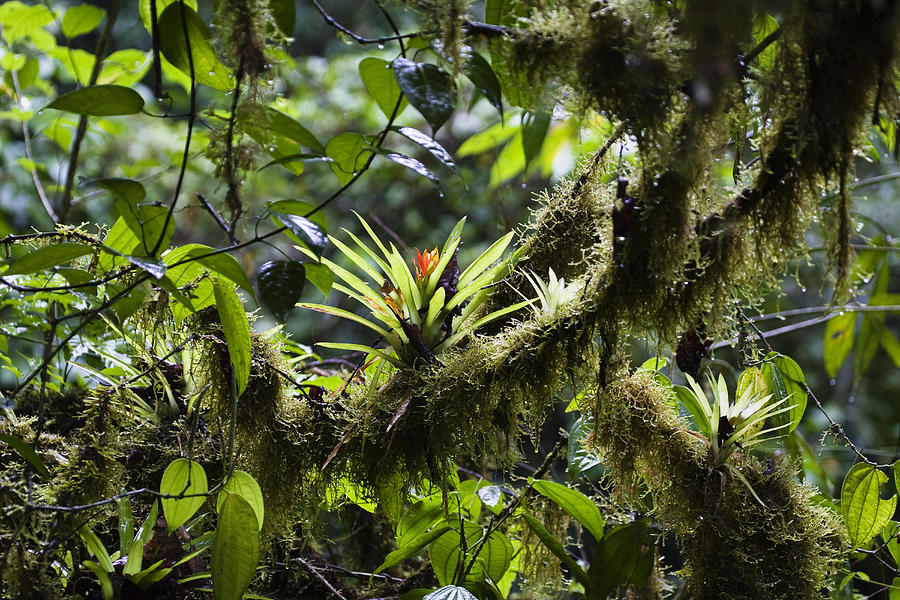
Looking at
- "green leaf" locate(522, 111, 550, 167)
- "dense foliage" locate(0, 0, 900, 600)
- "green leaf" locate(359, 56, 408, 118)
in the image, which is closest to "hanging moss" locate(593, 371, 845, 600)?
"dense foliage" locate(0, 0, 900, 600)

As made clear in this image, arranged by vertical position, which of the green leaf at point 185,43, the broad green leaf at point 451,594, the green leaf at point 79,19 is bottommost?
the broad green leaf at point 451,594

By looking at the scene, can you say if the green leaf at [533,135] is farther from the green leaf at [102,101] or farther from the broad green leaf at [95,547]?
the broad green leaf at [95,547]

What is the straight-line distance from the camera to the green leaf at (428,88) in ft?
2.01

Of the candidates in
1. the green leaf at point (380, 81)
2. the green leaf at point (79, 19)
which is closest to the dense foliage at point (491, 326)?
the green leaf at point (380, 81)

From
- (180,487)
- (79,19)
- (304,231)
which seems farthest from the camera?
(79,19)

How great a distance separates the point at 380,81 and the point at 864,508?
0.76m

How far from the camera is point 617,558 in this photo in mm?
816

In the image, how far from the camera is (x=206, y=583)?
84 cm

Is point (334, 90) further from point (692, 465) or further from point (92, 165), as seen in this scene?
point (692, 465)

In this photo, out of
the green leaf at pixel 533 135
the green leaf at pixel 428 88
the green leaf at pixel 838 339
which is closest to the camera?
the green leaf at pixel 428 88

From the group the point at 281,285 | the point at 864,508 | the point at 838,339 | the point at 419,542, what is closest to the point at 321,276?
the point at 281,285

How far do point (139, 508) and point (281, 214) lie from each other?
1.90ft

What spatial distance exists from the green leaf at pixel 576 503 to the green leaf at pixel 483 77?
0.47 m

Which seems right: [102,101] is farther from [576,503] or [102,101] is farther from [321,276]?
[576,503]
